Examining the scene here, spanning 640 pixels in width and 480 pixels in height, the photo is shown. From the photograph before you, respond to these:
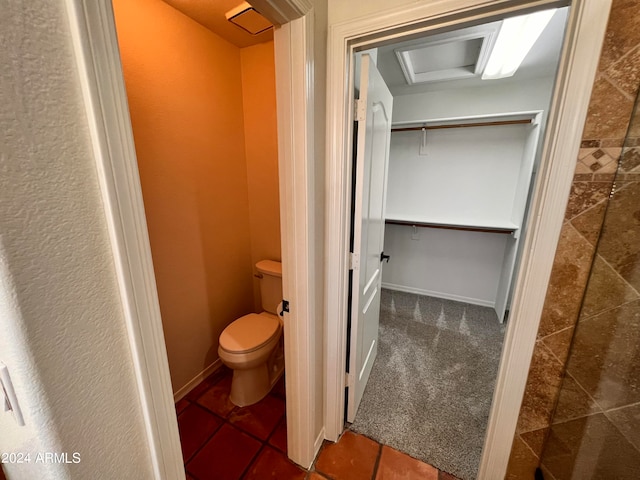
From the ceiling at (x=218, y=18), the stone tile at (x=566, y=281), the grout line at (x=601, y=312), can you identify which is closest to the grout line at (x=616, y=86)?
the stone tile at (x=566, y=281)

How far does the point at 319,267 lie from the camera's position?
1208 millimetres

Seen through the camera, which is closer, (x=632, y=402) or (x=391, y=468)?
(x=632, y=402)

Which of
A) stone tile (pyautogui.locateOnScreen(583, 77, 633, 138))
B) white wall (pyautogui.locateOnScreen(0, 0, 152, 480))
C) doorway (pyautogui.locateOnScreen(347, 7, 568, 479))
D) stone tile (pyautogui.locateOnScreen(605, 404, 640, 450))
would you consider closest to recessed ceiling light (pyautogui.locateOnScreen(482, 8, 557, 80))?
doorway (pyautogui.locateOnScreen(347, 7, 568, 479))

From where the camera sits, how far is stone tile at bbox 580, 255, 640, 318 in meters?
0.76

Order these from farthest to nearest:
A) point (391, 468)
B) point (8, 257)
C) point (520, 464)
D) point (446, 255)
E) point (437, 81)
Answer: point (446, 255) < point (437, 81) < point (391, 468) < point (520, 464) < point (8, 257)

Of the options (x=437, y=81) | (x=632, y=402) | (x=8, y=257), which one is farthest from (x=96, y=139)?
(x=437, y=81)

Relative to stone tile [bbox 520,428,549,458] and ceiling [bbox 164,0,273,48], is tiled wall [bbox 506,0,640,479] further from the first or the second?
ceiling [bbox 164,0,273,48]

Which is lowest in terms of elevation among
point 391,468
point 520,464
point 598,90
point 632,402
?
point 391,468

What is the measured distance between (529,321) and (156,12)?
7.29 feet

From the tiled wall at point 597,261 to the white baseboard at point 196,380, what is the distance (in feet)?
6.30

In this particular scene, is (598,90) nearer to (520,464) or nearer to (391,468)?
(520,464)

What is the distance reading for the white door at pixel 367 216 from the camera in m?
1.20

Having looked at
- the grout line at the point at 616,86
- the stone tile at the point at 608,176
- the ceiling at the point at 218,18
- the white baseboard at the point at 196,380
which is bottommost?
the white baseboard at the point at 196,380

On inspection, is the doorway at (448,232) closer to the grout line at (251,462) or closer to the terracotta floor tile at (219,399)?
the grout line at (251,462)
